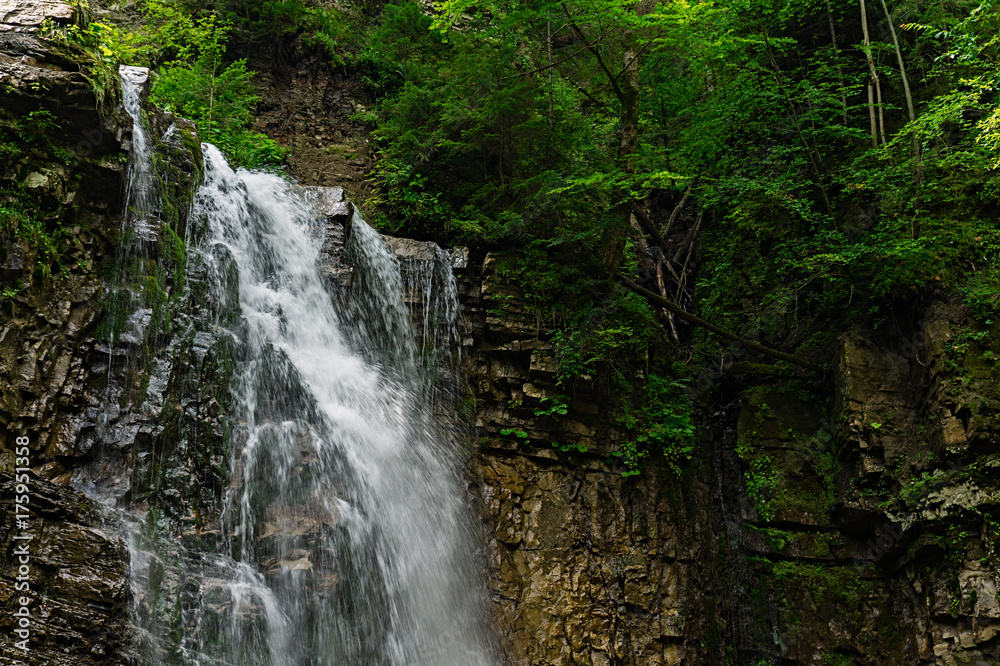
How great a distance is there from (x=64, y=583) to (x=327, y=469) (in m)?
2.55

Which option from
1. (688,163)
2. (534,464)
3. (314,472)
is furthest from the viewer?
(688,163)

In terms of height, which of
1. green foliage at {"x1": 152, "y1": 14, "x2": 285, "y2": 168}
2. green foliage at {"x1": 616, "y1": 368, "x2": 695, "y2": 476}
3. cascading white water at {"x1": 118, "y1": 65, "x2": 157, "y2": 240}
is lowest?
green foliage at {"x1": 616, "y1": 368, "x2": 695, "y2": 476}

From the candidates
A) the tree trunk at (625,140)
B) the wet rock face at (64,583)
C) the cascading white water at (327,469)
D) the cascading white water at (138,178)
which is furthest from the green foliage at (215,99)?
the wet rock face at (64,583)

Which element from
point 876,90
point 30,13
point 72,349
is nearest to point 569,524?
point 72,349

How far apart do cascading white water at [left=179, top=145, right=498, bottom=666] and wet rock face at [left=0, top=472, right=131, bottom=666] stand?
30.4 inches

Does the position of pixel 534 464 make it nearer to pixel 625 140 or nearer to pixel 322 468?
pixel 322 468

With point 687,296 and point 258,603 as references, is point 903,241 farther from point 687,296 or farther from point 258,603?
point 258,603

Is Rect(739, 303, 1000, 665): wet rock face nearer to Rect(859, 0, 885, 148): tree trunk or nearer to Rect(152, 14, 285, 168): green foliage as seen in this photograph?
Rect(859, 0, 885, 148): tree trunk

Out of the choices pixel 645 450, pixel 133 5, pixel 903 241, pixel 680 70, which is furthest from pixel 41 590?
pixel 133 5

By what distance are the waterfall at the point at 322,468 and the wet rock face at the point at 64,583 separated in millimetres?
348

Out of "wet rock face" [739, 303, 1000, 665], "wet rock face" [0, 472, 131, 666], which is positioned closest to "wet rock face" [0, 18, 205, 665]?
"wet rock face" [0, 472, 131, 666]

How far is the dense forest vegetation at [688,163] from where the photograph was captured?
24.7 feet

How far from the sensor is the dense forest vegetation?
7516 mm

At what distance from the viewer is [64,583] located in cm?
463
